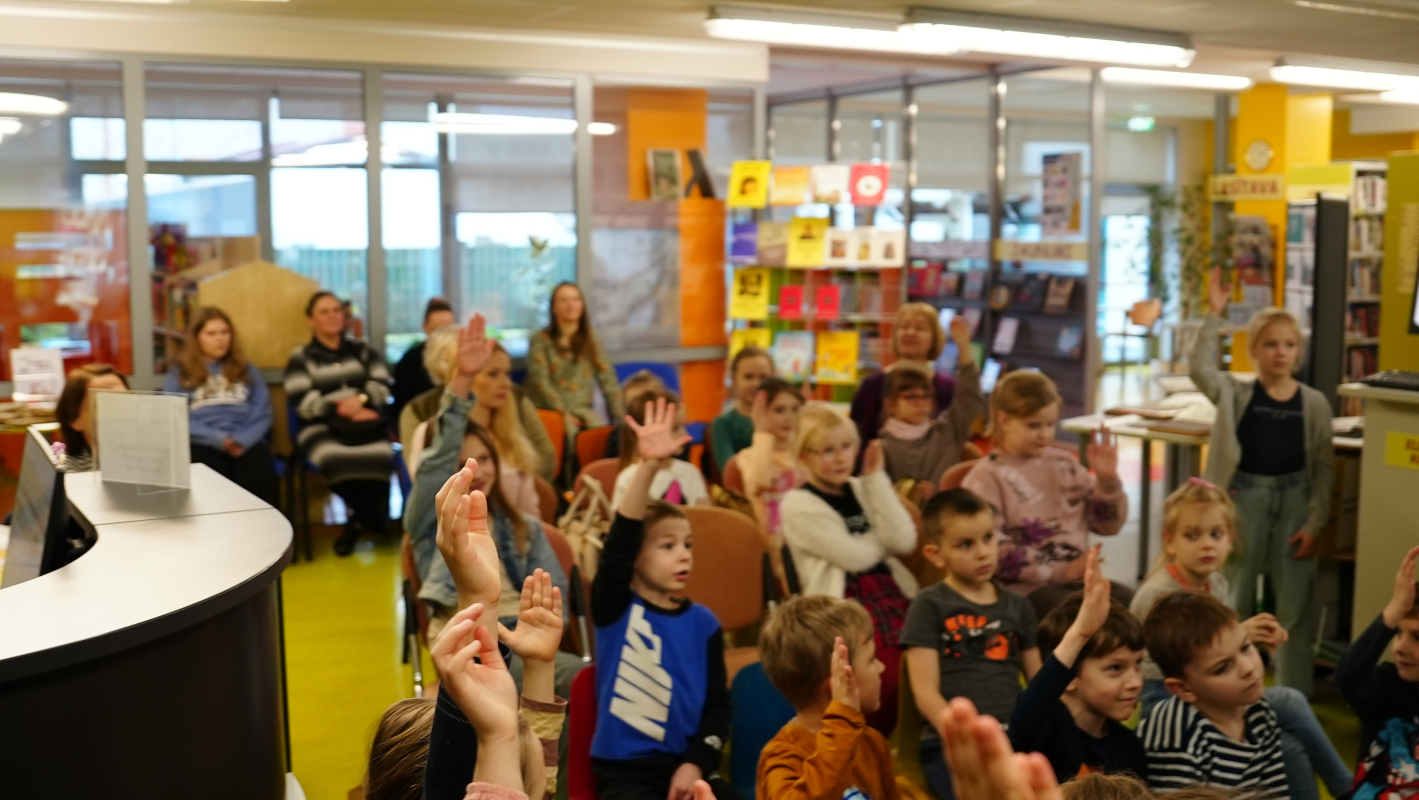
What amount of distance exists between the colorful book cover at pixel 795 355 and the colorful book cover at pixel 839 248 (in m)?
0.52

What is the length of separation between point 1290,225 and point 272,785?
9601mm

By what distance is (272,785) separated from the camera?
8.46 ft

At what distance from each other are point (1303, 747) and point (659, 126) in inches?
247

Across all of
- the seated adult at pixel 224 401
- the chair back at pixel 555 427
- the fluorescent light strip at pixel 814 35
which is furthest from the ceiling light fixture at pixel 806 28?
the seated adult at pixel 224 401

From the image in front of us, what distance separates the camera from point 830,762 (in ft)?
7.62

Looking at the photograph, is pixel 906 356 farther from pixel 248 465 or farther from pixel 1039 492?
pixel 248 465

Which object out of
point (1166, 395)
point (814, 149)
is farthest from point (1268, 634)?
point (814, 149)

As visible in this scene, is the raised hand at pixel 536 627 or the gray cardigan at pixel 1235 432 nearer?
the raised hand at pixel 536 627

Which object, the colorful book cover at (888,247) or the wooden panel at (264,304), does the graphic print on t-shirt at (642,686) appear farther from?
the colorful book cover at (888,247)

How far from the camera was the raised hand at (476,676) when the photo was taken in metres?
1.43

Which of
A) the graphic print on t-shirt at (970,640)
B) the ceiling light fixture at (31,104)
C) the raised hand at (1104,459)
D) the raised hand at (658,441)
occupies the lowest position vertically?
the graphic print on t-shirt at (970,640)

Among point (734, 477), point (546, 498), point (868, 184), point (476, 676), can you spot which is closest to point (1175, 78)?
point (868, 184)

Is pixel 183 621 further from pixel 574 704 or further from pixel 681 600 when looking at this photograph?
pixel 681 600

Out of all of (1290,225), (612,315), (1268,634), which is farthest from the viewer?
(1290,225)
